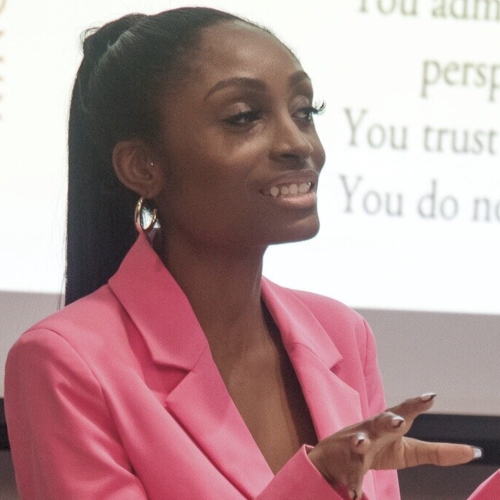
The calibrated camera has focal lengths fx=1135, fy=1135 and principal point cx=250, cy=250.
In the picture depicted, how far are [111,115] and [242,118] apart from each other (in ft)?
0.65

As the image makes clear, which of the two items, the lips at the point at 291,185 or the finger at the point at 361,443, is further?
the lips at the point at 291,185

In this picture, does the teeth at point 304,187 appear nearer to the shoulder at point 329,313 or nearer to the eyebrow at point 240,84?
the eyebrow at point 240,84

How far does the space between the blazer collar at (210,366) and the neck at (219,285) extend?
0.03 m

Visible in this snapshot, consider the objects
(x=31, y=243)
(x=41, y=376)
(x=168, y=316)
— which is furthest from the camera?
(x=31, y=243)

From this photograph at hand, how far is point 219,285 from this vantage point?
1.41 metres

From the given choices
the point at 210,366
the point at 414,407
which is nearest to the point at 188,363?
the point at 210,366

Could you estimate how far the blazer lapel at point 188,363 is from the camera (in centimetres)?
130

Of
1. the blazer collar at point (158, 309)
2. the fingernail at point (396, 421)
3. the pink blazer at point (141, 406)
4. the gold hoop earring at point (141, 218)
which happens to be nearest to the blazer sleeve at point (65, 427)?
the pink blazer at point (141, 406)

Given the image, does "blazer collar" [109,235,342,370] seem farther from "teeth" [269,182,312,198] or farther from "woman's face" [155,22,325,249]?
"teeth" [269,182,312,198]

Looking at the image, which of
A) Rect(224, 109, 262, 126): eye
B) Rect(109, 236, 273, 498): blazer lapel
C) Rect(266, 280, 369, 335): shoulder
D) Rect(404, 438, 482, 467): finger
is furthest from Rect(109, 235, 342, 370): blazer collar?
Rect(404, 438, 482, 467): finger

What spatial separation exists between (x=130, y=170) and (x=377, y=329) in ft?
3.38

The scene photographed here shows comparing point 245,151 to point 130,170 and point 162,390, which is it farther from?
point 162,390

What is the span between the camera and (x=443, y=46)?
7.78 ft

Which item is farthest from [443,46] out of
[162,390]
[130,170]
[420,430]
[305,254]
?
[162,390]
